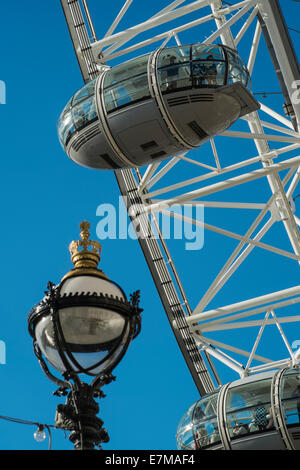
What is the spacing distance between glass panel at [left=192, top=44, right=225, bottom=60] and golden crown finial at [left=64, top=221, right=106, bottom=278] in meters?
6.16

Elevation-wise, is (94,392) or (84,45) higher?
(84,45)

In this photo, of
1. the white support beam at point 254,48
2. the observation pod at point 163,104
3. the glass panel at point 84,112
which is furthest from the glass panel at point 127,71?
the white support beam at point 254,48

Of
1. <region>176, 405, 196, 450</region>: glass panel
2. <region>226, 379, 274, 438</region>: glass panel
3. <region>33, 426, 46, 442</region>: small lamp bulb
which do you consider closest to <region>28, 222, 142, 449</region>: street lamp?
<region>33, 426, 46, 442</region>: small lamp bulb

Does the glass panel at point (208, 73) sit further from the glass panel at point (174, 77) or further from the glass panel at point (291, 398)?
the glass panel at point (291, 398)

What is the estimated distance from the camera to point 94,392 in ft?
20.8

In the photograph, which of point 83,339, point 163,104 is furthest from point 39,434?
point 163,104

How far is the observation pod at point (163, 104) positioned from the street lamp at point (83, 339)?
6.63 metres

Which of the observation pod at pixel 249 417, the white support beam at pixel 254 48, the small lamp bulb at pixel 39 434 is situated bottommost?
the small lamp bulb at pixel 39 434

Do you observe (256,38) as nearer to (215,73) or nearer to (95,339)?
(215,73)

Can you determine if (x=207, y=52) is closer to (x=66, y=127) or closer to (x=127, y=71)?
(x=127, y=71)

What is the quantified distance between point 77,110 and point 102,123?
2.15ft

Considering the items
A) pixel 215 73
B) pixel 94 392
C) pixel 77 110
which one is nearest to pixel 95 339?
pixel 94 392

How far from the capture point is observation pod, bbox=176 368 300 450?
539 inches

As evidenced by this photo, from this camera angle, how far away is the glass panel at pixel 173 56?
1305 centimetres
